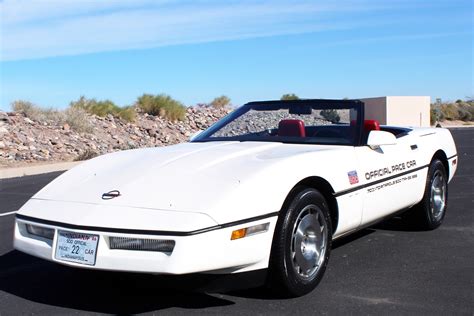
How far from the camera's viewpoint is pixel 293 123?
19.1 feet

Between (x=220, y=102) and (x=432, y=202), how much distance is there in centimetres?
3580

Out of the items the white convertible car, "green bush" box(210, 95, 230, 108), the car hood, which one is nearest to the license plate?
the white convertible car

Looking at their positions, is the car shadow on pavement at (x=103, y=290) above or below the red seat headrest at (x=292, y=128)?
below

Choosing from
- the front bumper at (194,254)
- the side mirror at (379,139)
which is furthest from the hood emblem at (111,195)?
the side mirror at (379,139)

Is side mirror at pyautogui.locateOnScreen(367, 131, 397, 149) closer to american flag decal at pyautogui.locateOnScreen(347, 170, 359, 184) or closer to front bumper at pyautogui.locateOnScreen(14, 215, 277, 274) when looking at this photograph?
american flag decal at pyautogui.locateOnScreen(347, 170, 359, 184)

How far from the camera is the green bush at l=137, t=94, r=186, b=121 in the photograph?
1281 inches

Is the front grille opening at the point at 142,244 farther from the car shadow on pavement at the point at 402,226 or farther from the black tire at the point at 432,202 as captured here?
the car shadow on pavement at the point at 402,226

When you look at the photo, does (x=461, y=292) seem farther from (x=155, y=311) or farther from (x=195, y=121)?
(x=195, y=121)

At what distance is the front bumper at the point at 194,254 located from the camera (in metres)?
3.74

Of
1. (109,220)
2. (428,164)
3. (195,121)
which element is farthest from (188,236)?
(195,121)

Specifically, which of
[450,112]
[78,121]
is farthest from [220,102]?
[450,112]

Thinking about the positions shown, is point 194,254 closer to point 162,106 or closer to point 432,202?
point 432,202

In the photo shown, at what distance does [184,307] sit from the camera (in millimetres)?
4301

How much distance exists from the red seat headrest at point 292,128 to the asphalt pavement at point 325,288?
1156 mm
